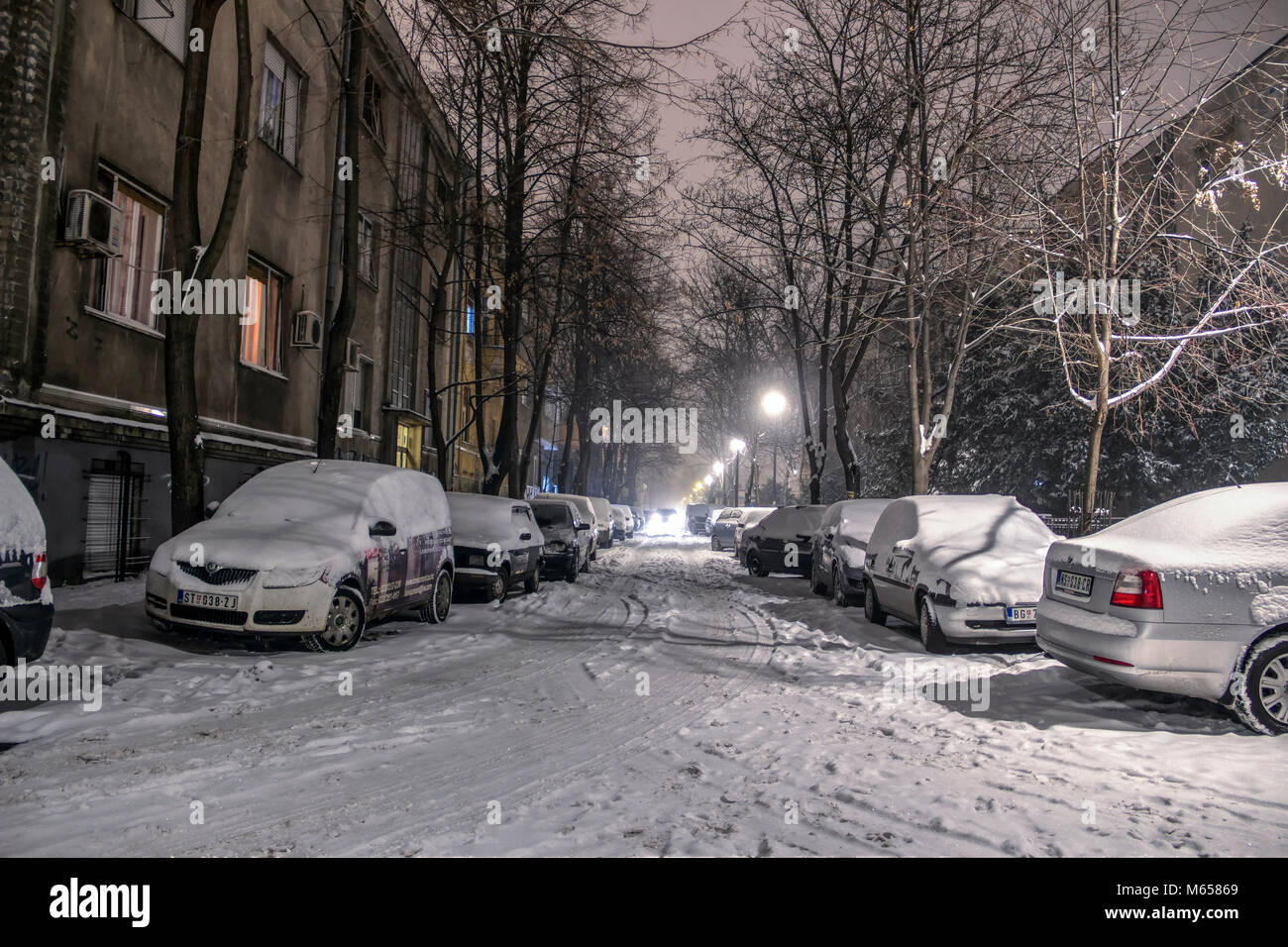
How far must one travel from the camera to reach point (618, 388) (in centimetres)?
3697

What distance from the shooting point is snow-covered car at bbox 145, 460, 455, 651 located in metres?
7.79

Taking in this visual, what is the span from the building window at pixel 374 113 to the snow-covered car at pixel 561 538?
10.4m

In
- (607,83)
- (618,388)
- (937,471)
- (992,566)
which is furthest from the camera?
(618,388)

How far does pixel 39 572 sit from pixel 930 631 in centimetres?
820

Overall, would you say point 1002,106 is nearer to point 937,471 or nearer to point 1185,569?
point 1185,569

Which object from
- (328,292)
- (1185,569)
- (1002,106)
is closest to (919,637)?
(1185,569)

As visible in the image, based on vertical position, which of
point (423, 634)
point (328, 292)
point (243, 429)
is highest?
point (328, 292)

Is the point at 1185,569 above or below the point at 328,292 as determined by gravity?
below

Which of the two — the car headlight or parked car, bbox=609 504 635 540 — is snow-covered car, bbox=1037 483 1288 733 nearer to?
the car headlight

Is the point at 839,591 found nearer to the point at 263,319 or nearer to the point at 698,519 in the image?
the point at 263,319

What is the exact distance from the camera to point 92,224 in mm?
10758

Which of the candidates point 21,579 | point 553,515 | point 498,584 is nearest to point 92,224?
point 21,579
